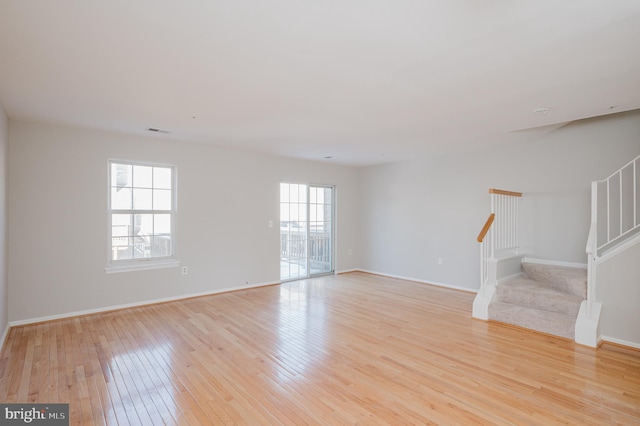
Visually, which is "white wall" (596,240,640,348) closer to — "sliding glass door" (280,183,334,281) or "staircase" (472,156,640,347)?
"staircase" (472,156,640,347)

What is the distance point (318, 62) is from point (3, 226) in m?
3.83

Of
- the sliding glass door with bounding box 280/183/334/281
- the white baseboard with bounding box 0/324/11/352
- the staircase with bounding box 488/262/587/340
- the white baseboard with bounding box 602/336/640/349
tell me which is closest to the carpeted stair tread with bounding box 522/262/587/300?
the staircase with bounding box 488/262/587/340

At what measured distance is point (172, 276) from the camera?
506 centimetres

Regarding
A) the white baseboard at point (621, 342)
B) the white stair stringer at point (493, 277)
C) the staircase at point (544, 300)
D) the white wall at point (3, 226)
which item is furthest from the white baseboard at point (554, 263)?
the white wall at point (3, 226)

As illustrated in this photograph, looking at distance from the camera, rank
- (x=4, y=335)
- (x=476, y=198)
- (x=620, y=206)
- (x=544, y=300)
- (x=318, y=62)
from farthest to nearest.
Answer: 1. (x=476, y=198)
2. (x=544, y=300)
3. (x=620, y=206)
4. (x=4, y=335)
5. (x=318, y=62)

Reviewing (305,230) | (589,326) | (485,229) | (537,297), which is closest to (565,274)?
(537,297)

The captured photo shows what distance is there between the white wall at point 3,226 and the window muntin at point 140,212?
3.52ft

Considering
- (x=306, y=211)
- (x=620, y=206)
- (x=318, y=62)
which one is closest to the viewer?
(x=318, y=62)

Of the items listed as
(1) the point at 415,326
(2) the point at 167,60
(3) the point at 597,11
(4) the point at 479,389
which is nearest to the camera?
(3) the point at 597,11

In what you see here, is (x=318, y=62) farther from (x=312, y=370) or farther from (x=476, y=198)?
(x=476, y=198)

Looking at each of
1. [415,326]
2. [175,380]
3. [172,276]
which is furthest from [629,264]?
[172,276]

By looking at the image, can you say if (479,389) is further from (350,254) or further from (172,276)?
(350,254)

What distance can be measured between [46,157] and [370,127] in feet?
13.3

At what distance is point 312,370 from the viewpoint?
112 inches
